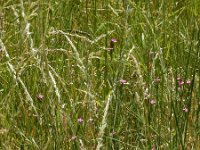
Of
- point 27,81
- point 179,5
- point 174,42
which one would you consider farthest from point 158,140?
point 179,5

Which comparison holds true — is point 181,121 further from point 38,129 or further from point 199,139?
point 38,129

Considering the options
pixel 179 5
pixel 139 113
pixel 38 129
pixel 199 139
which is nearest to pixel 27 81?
pixel 38 129

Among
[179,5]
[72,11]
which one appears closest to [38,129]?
[72,11]

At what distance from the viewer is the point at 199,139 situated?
7.48ft

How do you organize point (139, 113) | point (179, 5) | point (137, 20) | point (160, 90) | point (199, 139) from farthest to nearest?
point (179, 5) → point (137, 20) → point (160, 90) → point (139, 113) → point (199, 139)

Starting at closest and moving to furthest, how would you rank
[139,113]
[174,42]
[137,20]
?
[139,113]
[174,42]
[137,20]

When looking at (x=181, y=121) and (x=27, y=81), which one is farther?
(x=27, y=81)

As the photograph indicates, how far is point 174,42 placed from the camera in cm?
322

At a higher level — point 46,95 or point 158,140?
point 46,95

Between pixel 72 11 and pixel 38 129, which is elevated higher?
pixel 72 11

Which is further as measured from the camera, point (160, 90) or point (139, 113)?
point (160, 90)

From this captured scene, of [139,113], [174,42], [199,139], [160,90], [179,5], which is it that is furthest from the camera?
[179,5]

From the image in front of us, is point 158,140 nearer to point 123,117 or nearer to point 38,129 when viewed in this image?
point 123,117

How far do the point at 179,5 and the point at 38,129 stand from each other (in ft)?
5.77
